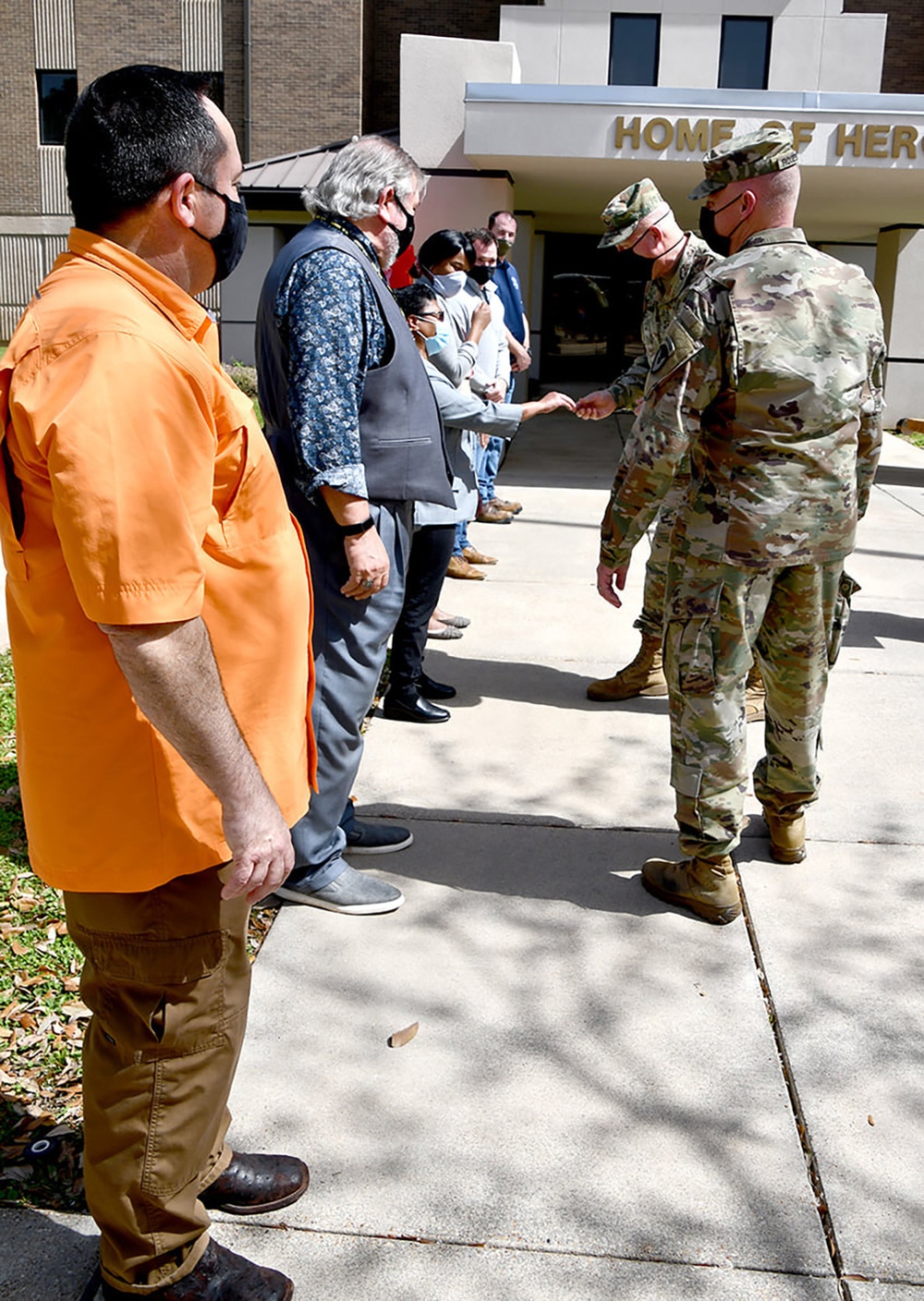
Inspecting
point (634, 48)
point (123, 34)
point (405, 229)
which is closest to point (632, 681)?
point (405, 229)

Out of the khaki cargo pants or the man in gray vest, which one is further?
the man in gray vest

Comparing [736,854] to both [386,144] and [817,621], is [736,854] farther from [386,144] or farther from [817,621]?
[386,144]

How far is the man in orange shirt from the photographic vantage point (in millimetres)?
1613

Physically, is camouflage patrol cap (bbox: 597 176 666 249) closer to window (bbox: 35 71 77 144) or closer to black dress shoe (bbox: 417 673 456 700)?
black dress shoe (bbox: 417 673 456 700)

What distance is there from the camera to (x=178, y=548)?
5.41 ft

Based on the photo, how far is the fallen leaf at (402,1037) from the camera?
2.94m

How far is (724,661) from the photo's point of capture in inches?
135

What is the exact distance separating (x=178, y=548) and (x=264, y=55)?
1109 inches

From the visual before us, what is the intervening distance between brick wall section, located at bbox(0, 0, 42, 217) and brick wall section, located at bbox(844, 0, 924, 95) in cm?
1862

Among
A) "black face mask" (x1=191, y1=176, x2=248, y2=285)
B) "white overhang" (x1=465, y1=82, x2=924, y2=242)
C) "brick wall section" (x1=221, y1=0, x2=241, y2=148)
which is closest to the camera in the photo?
"black face mask" (x1=191, y1=176, x2=248, y2=285)

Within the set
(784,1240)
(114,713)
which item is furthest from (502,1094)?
(114,713)

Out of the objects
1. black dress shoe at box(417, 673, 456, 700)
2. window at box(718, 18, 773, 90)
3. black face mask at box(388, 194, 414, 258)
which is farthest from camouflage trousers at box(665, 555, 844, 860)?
window at box(718, 18, 773, 90)

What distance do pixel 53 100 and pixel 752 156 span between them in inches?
1161

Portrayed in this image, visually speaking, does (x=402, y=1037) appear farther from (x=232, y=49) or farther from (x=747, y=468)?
(x=232, y=49)
